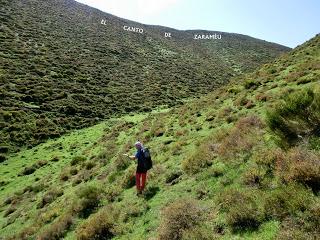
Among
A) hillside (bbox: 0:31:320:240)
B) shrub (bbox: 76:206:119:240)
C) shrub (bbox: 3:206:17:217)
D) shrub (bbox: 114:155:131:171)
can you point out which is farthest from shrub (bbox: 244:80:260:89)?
shrub (bbox: 76:206:119:240)

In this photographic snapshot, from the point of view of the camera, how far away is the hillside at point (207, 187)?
29.8ft

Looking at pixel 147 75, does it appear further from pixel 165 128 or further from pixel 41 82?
pixel 165 128

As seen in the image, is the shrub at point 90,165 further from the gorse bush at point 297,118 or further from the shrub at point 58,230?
the gorse bush at point 297,118

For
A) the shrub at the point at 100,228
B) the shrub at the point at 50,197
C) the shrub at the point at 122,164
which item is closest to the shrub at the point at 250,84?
the shrub at the point at 122,164

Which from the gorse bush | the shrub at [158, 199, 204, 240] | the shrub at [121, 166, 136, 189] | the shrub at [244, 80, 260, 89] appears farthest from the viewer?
the shrub at [244, 80, 260, 89]

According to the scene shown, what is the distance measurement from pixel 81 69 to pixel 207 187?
51822 mm

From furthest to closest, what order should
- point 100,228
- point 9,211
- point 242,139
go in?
point 9,211, point 242,139, point 100,228

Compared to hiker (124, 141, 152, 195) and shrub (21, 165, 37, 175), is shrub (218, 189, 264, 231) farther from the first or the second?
shrub (21, 165, 37, 175)

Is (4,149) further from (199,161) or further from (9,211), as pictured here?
(199,161)

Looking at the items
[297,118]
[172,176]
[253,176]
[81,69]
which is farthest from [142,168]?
[81,69]

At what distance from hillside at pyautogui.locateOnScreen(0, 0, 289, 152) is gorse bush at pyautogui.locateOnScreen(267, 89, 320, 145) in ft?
90.6

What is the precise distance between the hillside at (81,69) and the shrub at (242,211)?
28.4 metres

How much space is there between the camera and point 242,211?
9.34 metres

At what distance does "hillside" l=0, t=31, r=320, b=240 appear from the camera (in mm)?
9094
